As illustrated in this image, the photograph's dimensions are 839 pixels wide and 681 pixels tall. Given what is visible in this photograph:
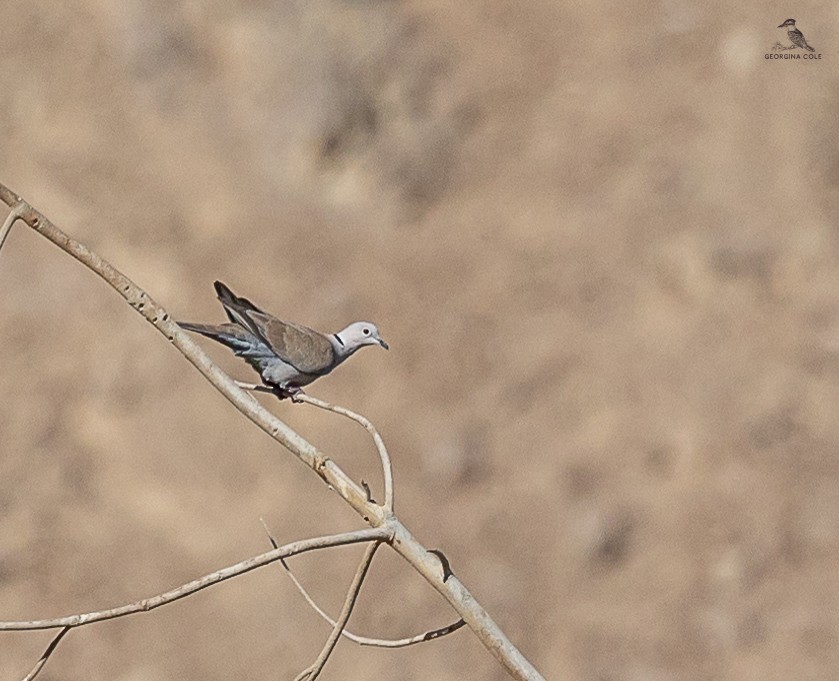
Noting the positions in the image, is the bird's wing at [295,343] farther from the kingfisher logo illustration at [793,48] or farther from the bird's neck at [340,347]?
the kingfisher logo illustration at [793,48]

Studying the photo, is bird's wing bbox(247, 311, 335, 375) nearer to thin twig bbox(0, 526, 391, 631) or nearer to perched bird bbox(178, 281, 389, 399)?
perched bird bbox(178, 281, 389, 399)

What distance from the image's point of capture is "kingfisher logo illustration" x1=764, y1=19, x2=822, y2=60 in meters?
10.2

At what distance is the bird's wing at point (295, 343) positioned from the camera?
15.3 ft

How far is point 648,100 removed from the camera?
34.2ft

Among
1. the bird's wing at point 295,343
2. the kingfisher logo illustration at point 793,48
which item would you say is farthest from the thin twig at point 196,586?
the kingfisher logo illustration at point 793,48

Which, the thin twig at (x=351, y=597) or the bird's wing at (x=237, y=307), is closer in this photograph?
the thin twig at (x=351, y=597)

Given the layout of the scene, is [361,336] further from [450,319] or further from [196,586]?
[450,319]

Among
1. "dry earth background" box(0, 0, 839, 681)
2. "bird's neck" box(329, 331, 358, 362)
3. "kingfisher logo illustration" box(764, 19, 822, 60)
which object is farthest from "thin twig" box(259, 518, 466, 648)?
"kingfisher logo illustration" box(764, 19, 822, 60)

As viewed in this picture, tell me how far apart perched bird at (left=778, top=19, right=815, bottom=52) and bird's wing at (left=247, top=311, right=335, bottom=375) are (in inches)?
268

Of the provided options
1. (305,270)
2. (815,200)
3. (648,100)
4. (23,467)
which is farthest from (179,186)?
(815,200)

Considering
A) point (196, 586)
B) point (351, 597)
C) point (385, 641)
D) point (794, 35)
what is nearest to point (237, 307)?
point (385, 641)

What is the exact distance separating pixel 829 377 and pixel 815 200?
156 cm

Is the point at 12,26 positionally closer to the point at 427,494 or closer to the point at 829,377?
the point at 427,494

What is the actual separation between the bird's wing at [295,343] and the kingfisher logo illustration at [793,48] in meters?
6.78
